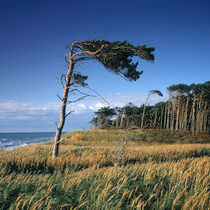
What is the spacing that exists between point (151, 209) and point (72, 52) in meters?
8.50

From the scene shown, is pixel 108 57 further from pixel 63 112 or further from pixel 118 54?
pixel 63 112

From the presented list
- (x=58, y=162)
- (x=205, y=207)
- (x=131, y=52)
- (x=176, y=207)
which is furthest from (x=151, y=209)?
(x=131, y=52)

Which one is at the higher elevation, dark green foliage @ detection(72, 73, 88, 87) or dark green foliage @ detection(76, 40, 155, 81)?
dark green foliage @ detection(76, 40, 155, 81)

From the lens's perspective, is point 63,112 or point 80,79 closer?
point 63,112

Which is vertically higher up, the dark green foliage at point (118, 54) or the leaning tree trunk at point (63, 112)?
the dark green foliage at point (118, 54)


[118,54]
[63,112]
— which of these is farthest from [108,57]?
[63,112]

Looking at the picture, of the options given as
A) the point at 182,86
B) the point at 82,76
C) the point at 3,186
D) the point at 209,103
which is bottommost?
the point at 3,186

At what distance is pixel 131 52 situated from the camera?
8.66 meters

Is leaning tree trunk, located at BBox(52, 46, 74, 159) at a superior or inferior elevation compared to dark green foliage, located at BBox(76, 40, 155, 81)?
inferior

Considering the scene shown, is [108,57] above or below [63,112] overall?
above

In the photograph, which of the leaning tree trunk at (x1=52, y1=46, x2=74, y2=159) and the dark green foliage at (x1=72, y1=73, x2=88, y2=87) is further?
the dark green foliage at (x1=72, y1=73, x2=88, y2=87)

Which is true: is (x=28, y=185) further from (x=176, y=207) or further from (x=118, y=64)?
(x=118, y=64)

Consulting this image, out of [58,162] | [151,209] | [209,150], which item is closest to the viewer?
[151,209]

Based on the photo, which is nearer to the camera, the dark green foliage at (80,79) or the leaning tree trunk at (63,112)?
the leaning tree trunk at (63,112)
